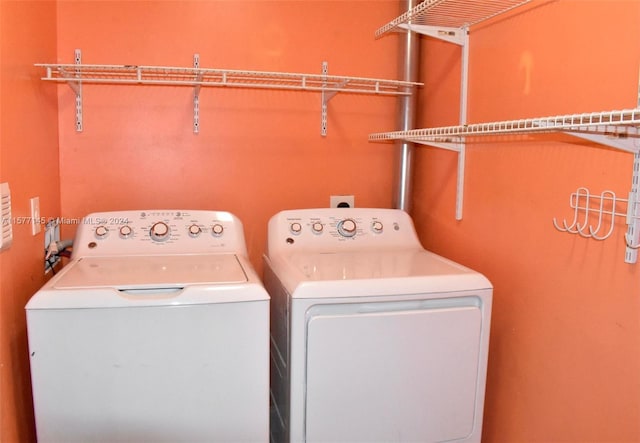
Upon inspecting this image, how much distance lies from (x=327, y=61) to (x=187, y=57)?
0.62 meters

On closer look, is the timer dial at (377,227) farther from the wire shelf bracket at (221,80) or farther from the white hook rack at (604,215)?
the white hook rack at (604,215)

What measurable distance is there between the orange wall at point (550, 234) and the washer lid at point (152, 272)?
94 cm

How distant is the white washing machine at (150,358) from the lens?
1397 mm

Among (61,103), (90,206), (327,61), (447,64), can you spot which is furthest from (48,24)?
(447,64)

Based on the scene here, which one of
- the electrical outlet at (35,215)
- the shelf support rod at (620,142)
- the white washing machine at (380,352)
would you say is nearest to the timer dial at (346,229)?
the white washing machine at (380,352)

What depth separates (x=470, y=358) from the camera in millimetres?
1645

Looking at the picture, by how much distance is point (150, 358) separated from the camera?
56.2 inches

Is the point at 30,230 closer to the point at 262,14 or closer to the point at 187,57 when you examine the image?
the point at 187,57

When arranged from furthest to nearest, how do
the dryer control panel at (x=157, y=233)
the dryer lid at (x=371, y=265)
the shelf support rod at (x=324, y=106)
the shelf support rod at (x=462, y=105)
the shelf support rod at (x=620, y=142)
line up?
the shelf support rod at (x=324, y=106) → the shelf support rod at (x=462, y=105) → the dryer control panel at (x=157, y=233) → the dryer lid at (x=371, y=265) → the shelf support rod at (x=620, y=142)

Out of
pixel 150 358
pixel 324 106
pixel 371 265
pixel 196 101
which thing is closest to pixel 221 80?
pixel 196 101

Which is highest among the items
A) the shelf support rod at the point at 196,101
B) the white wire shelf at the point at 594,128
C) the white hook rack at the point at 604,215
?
the shelf support rod at the point at 196,101

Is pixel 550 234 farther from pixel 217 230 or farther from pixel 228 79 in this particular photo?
pixel 228 79

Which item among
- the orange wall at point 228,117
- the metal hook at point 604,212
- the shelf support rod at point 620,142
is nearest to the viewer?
the shelf support rod at point 620,142

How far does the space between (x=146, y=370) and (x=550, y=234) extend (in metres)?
1.27
